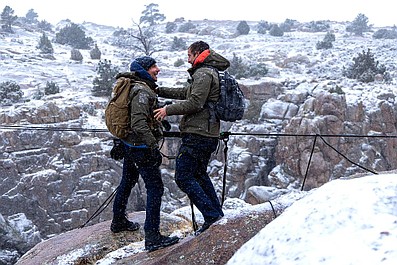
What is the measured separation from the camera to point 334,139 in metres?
17.3

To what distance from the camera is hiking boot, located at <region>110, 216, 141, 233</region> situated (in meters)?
4.87

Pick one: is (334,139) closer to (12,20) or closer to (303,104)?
(303,104)

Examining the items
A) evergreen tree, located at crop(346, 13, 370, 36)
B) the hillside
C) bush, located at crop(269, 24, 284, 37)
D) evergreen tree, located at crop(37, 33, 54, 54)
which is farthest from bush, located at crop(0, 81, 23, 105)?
evergreen tree, located at crop(346, 13, 370, 36)

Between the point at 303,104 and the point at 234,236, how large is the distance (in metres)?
16.6

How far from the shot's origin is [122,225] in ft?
16.1

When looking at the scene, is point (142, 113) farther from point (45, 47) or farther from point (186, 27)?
point (186, 27)

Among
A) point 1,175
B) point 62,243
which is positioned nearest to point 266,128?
point 1,175

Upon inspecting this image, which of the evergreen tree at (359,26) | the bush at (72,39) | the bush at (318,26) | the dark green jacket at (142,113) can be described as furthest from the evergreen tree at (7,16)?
the dark green jacket at (142,113)

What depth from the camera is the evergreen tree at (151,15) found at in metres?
46.5

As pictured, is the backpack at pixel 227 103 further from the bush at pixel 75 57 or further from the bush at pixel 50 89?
the bush at pixel 75 57

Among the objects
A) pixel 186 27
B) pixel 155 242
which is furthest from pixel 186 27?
pixel 155 242

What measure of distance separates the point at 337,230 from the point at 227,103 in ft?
5.95

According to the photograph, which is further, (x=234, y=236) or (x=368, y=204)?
(x=234, y=236)

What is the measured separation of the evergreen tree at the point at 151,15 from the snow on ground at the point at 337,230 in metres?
46.1
